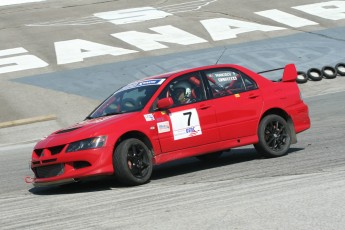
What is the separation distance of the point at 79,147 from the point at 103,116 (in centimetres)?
96

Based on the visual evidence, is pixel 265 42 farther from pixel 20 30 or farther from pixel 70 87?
pixel 20 30

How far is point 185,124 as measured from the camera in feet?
34.8

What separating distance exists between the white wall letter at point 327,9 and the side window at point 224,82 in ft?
56.9

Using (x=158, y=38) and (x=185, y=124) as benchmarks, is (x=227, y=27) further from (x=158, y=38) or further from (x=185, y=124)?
(x=185, y=124)

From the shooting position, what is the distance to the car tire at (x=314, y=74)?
21.8m

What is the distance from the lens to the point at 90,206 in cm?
870

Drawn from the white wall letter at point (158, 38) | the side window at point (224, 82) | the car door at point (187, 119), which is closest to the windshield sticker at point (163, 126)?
the car door at point (187, 119)

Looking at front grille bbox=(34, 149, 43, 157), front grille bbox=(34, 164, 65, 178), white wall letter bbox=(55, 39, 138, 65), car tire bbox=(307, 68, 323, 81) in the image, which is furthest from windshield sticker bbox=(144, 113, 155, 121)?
white wall letter bbox=(55, 39, 138, 65)

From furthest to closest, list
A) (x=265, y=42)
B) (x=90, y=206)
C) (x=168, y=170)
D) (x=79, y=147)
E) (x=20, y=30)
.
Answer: (x=20, y=30) → (x=265, y=42) → (x=168, y=170) → (x=79, y=147) → (x=90, y=206)

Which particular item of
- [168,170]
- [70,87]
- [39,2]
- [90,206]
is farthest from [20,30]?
[90,206]

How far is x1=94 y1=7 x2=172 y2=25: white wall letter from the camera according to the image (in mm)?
29297

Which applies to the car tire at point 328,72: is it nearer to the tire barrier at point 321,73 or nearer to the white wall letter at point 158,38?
the tire barrier at point 321,73

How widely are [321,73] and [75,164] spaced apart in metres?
13.3

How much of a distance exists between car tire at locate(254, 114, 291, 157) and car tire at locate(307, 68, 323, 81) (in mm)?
10453
